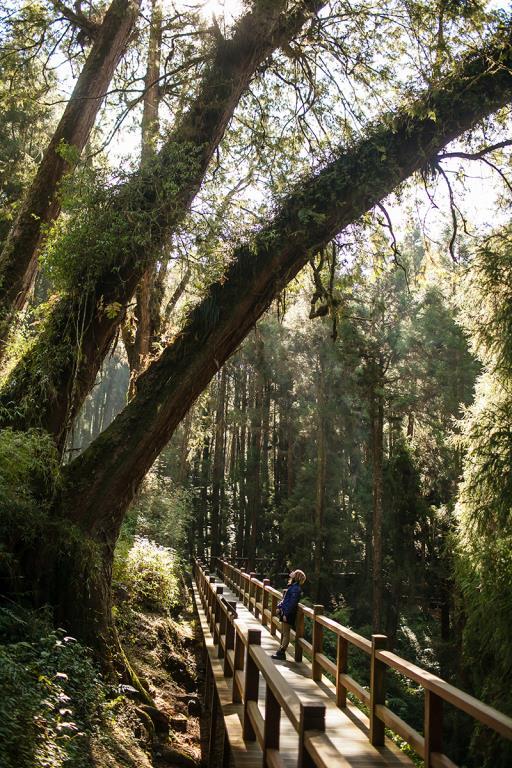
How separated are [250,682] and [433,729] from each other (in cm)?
158

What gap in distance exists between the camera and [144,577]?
12.2 meters

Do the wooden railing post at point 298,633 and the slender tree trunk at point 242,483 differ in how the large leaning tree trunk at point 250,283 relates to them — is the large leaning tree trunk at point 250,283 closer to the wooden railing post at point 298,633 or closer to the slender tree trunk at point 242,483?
the wooden railing post at point 298,633

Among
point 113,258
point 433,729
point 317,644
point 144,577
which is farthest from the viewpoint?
point 144,577

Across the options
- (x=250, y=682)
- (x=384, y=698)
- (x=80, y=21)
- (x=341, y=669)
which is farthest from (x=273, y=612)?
(x=80, y=21)

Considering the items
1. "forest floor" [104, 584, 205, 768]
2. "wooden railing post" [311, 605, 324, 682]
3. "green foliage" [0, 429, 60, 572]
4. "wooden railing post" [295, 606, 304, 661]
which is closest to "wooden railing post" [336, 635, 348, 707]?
"wooden railing post" [311, 605, 324, 682]

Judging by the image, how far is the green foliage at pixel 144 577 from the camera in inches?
409

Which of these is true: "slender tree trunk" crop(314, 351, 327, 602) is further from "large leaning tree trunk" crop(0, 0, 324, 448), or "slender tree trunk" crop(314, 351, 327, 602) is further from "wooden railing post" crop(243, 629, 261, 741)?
"wooden railing post" crop(243, 629, 261, 741)

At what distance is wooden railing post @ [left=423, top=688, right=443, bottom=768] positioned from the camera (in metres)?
4.02

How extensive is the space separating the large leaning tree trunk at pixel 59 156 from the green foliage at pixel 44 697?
5.18 metres

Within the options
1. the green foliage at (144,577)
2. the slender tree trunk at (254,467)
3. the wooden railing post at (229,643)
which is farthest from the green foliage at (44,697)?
the slender tree trunk at (254,467)

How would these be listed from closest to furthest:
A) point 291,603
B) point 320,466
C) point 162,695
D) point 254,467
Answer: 1. point 162,695
2. point 291,603
3. point 320,466
4. point 254,467

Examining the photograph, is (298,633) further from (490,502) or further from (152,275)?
(152,275)

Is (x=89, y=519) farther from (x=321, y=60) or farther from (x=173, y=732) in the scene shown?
(x=321, y=60)

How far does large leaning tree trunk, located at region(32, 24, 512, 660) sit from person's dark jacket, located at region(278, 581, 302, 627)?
3.31m
